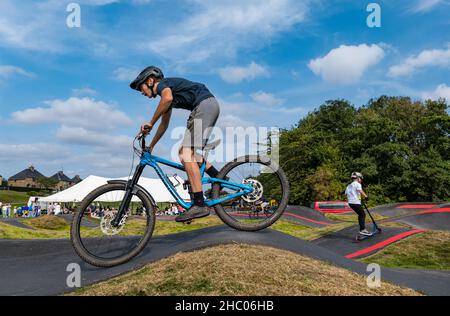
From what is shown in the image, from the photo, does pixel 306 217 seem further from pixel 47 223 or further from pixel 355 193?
pixel 47 223

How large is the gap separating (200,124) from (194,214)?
1338 mm

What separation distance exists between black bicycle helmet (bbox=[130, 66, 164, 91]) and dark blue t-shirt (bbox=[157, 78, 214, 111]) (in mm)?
147

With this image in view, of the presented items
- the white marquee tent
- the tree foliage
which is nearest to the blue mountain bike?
the white marquee tent

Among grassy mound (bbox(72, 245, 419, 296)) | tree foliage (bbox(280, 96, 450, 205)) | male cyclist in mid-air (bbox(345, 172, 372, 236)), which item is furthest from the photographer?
tree foliage (bbox(280, 96, 450, 205))

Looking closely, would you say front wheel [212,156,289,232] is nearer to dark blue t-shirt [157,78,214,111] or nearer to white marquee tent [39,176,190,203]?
dark blue t-shirt [157,78,214,111]

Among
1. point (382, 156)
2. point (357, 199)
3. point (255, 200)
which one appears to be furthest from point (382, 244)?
point (382, 156)

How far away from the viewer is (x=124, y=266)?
5336mm

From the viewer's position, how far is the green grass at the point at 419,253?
10.0m

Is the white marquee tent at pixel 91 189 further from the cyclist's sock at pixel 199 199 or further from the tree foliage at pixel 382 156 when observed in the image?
the tree foliage at pixel 382 156

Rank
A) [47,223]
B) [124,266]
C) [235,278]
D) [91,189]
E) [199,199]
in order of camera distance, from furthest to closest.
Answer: [91,189]
[47,223]
[199,199]
[124,266]
[235,278]

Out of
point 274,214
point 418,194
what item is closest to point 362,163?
point 418,194

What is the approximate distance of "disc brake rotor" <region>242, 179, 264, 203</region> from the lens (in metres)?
6.24

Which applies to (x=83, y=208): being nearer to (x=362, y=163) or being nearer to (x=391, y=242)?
(x=391, y=242)

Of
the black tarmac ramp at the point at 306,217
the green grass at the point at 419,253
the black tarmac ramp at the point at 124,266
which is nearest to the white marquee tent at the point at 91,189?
the black tarmac ramp at the point at 306,217
